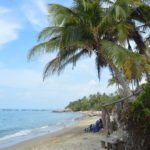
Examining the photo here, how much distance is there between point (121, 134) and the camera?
579cm

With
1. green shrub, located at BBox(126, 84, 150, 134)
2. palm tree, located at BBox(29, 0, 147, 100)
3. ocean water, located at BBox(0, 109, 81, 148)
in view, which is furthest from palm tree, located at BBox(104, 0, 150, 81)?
ocean water, located at BBox(0, 109, 81, 148)

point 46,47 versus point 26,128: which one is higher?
point 46,47

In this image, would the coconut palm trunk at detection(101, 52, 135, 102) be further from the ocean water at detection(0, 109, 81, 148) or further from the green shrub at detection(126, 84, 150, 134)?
the ocean water at detection(0, 109, 81, 148)

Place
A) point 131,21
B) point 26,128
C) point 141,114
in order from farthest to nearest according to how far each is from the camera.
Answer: point 26,128 < point 131,21 < point 141,114

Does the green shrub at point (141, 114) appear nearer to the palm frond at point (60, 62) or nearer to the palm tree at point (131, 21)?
the palm tree at point (131, 21)

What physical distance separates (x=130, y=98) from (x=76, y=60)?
14.2 feet

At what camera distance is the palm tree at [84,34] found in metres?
7.81

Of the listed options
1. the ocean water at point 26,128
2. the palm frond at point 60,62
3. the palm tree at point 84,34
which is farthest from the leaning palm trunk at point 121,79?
the ocean water at point 26,128

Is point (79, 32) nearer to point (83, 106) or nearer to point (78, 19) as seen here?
point (78, 19)

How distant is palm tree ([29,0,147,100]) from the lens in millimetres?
7812

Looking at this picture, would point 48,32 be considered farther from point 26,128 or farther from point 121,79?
point 26,128

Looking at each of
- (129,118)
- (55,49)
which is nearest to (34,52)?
(55,49)

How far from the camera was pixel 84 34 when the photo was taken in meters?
8.41

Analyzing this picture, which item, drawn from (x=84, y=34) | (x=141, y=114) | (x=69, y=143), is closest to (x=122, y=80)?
(x=84, y=34)
